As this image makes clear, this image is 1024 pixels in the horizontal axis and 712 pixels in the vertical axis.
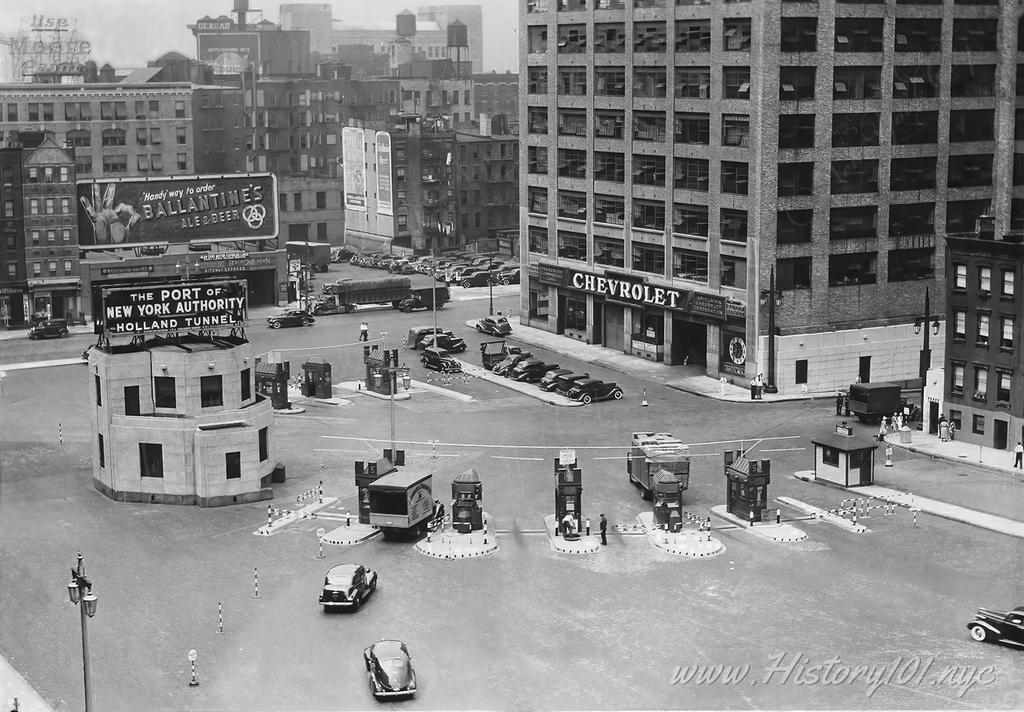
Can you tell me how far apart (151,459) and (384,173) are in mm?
105725

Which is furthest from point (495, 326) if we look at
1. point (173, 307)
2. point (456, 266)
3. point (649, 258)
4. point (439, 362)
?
point (173, 307)

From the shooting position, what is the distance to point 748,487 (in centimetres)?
7556

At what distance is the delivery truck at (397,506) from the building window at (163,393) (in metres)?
14.6

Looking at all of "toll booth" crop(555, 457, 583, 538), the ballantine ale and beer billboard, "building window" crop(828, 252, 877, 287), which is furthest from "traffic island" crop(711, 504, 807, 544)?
"building window" crop(828, 252, 877, 287)

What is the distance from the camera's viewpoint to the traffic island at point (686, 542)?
71000 mm

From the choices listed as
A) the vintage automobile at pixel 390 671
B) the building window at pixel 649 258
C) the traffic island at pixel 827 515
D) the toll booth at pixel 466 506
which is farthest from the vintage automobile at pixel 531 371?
the vintage automobile at pixel 390 671

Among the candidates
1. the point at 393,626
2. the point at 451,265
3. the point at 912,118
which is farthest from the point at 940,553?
the point at 451,265

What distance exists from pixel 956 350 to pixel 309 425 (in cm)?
4079

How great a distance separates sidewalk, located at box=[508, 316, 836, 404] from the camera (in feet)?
349

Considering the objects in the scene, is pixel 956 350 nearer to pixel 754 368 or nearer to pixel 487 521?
pixel 754 368

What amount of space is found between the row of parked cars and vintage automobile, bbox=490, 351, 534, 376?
144ft

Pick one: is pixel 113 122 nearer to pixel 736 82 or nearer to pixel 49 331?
pixel 49 331

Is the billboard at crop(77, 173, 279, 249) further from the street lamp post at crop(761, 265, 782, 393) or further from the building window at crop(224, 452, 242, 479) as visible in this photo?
the building window at crop(224, 452, 242, 479)

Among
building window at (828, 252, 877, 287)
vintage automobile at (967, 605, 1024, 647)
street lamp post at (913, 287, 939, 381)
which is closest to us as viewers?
vintage automobile at (967, 605, 1024, 647)
